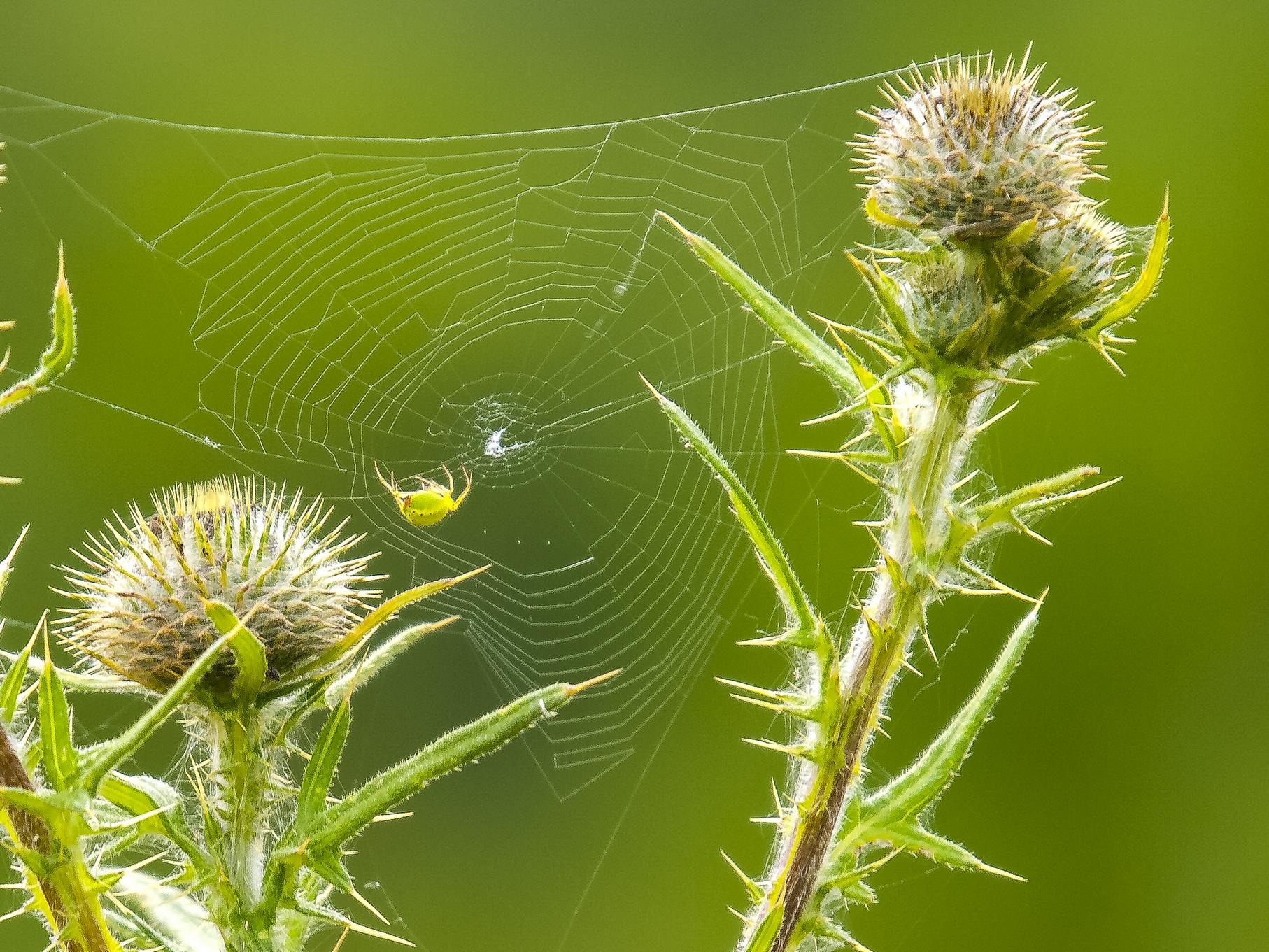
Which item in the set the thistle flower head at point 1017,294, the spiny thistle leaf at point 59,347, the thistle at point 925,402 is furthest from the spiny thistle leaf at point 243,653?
the thistle flower head at point 1017,294

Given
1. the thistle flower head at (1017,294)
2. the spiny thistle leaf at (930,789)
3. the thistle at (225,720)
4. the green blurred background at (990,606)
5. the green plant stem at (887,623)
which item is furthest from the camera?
the green blurred background at (990,606)

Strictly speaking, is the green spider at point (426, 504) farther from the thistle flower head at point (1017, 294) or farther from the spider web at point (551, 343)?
the spider web at point (551, 343)

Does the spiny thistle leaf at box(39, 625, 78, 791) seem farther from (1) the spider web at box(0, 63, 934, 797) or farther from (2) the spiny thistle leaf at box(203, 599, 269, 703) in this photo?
(1) the spider web at box(0, 63, 934, 797)

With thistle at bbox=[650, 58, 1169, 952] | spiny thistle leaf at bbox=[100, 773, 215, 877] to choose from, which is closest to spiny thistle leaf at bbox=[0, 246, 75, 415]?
spiny thistle leaf at bbox=[100, 773, 215, 877]

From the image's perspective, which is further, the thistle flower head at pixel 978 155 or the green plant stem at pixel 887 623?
the thistle flower head at pixel 978 155

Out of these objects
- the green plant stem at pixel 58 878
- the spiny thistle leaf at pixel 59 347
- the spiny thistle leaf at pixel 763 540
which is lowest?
the green plant stem at pixel 58 878

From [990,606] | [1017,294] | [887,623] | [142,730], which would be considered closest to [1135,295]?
[1017,294]

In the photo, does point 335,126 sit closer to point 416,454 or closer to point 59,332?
point 416,454
